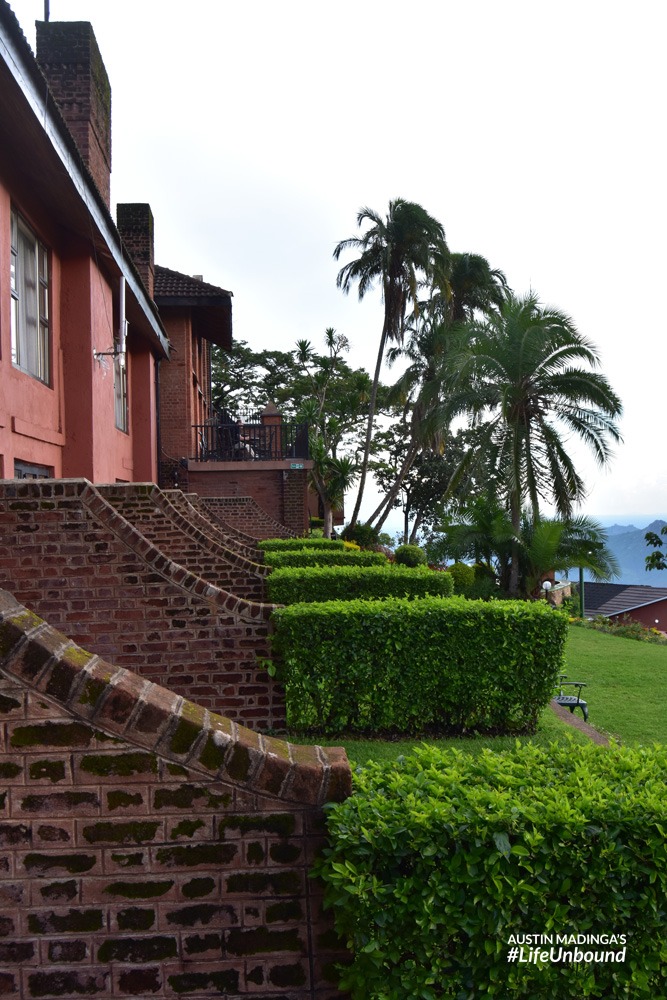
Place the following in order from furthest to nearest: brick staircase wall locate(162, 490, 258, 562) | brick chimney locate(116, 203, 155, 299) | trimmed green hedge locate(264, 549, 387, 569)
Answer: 1. brick chimney locate(116, 203, 155, 299)
2. trimmed green hedge locate(264, 549, 387, 569)
3. brick staircase wall locate(162, 490, 258, 562)

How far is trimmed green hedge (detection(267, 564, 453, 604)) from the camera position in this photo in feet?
29.3

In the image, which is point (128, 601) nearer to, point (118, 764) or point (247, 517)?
point (118, 764)

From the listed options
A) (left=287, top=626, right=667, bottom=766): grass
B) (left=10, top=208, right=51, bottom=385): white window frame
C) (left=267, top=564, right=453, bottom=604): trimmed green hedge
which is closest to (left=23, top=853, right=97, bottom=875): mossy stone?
(left=287, top=626, right=667, bottom=766): grass

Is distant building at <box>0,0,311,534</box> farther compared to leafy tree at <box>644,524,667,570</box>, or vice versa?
leafy tree at <box>644,524,667,570</box>

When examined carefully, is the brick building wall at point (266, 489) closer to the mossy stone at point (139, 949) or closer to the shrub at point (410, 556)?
the shrub at point (410, 556)

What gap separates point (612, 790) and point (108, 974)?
162 centimetres

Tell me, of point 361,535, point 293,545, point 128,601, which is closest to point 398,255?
point 361,535

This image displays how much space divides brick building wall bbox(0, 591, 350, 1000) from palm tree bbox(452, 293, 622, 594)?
53.7 feet

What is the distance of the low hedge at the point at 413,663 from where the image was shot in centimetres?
649

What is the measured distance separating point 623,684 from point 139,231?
12.5m

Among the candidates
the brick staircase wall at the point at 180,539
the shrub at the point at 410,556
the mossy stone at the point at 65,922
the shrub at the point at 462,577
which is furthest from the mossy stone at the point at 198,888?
the shrub at the point at 410,556

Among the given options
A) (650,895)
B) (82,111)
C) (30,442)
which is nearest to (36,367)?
(30,442)

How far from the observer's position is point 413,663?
261 inches

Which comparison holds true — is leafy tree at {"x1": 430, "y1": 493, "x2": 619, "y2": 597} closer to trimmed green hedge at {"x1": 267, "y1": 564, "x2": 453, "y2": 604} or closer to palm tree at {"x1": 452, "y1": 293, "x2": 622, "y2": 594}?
→ palm tree at {"x1": 452, "y1": 293, "x2": 622, "y2": 594}
